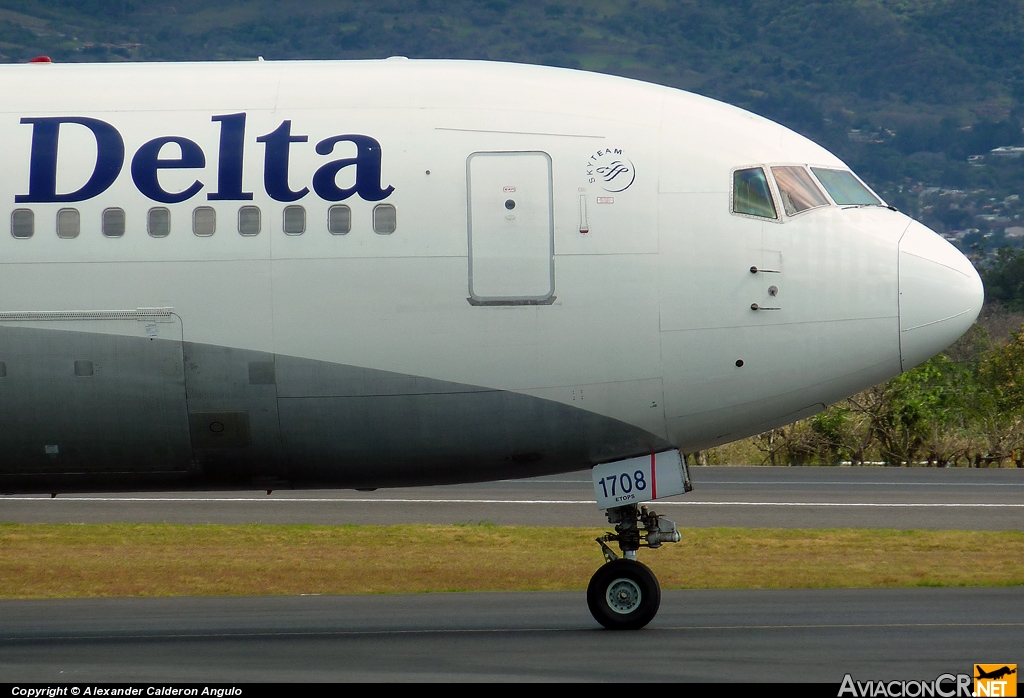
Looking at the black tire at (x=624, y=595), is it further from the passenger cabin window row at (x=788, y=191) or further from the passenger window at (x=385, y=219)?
the passenger window at (x=385, y=219)

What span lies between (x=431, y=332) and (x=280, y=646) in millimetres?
3567

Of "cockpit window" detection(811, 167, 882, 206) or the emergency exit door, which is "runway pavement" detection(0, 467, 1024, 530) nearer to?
"cockpit window" detection(811, 167, 882, 206)

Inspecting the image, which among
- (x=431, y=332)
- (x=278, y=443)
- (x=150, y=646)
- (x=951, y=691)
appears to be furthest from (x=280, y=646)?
(x=951, y=691)

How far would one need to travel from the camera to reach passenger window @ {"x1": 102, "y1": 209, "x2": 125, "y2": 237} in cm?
1219

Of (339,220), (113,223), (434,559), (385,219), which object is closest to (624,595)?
(385,219)

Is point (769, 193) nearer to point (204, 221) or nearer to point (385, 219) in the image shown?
point (385, 219)

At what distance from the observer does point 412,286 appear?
39.7ft

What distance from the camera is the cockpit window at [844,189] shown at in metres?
12.6

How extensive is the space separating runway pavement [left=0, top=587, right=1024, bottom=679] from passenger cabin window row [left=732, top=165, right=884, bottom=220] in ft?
13.3

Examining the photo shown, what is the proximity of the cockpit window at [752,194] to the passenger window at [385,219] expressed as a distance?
3.09 meters

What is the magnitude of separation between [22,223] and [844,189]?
7560mm

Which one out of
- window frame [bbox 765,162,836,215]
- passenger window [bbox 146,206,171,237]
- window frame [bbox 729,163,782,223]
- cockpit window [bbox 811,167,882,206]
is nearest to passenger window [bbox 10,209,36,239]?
passenger window [bbox 146,206,171,237]

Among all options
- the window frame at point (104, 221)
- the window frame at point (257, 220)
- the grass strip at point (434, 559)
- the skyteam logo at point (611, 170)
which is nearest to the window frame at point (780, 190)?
the skyteam logo at point (611, 170)

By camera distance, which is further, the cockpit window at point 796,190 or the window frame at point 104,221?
the cockpit window at point 796,190
